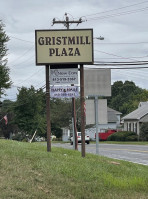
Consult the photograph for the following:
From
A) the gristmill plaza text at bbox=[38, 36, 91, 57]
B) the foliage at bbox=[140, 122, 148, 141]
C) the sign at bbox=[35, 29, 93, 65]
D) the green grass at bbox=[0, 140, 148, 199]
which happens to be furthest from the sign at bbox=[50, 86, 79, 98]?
the foliage at bbox=[140, 122, 148, 141]

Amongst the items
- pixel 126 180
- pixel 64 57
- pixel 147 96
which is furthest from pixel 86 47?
pixel 147 96

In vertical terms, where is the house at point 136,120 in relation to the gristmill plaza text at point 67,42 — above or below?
below

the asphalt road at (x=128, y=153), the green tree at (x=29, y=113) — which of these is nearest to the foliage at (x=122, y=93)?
the green tree at (x=29, y=113)

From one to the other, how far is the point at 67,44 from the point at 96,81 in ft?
8.31

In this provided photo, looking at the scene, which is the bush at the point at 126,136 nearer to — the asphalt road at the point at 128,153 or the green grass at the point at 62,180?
the asphalt road at the point at 128,153

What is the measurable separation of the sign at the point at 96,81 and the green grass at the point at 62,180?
5.34 meters

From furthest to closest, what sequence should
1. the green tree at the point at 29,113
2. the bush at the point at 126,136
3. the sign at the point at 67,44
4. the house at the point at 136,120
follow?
the green tree at the point at 29,113 → the house at the point at 136,120 → the bush at the point at 126,136 → the sign at the point at 67,44

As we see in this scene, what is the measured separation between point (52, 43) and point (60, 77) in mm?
1353

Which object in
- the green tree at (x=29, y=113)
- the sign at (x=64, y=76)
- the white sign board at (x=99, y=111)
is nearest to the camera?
the sign at (x=64, y=76)

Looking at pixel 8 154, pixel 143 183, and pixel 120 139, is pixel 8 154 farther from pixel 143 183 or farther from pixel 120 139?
pixel 120 139

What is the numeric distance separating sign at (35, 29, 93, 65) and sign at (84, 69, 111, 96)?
72.2 inches

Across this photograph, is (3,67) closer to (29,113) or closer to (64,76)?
(64,76)

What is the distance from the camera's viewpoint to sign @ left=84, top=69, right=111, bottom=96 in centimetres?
1678

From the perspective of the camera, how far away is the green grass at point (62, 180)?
8188 millimetres
